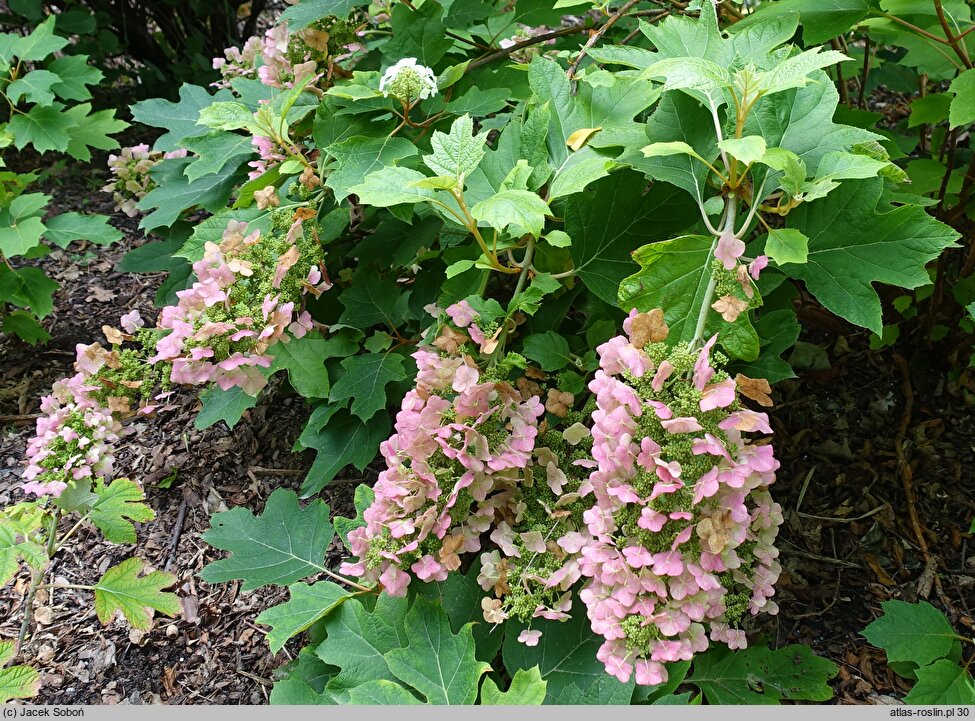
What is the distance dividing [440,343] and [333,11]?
962 millimetres

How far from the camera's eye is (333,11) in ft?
6.17

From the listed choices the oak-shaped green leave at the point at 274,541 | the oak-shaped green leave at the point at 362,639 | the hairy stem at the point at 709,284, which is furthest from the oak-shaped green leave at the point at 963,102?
the oak-shaped green leave at the point at 274,541

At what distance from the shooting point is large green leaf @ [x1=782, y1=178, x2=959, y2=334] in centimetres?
127

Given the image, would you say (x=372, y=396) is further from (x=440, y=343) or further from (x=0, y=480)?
(x=0, y=480)

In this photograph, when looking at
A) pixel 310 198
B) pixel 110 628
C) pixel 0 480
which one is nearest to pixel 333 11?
pixel 310 198

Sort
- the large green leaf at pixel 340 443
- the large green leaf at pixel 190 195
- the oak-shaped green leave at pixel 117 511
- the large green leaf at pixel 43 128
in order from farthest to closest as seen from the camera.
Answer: the large green leaf at pixel 43 128
the large green leaf at pixel 190 195
the large green leaf at pixel 340 443
the oak-shaped green leave at pixel 117 511

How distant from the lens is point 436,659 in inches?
57.2

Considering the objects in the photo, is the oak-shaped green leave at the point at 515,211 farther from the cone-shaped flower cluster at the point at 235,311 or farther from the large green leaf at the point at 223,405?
the large green leaf at the point at 223,405

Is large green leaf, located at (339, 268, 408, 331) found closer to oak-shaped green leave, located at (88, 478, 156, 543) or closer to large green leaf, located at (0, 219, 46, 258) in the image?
oak-shaped green leave, located at (88, 478, 156, 543)

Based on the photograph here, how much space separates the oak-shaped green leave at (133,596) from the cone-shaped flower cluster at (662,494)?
3.40 feet

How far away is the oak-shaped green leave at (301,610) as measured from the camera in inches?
58.9

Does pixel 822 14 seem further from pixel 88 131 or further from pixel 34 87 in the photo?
pixel 88 131

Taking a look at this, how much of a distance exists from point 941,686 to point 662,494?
2.95 feet

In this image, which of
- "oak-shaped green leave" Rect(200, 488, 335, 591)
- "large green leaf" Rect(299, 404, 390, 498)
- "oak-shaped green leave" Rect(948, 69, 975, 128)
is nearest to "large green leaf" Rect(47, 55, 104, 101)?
"large green leaf" Rect(299, 404, 390, 498)
